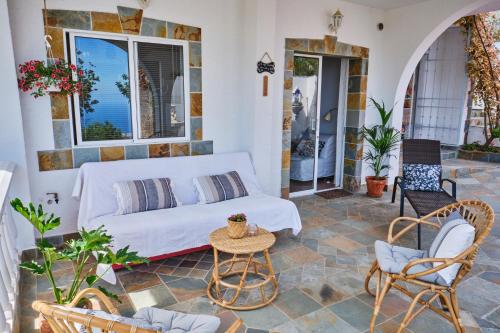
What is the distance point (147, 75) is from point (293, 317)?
2.94 m

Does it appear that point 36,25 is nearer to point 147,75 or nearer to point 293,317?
point 147,75

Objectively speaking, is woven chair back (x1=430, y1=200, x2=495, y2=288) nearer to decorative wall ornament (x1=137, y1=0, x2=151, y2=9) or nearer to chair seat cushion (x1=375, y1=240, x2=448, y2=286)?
chair seat cushion (x1=375, y1=240, x2=448, y2=286)

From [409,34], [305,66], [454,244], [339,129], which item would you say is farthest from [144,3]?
[409,34]

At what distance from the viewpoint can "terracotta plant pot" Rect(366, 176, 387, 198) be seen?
5.55 meters

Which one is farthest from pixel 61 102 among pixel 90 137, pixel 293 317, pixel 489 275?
pixel 489 275

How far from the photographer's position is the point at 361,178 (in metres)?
6.06

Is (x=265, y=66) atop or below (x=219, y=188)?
atop

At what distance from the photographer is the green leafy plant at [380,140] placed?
18.1 ft

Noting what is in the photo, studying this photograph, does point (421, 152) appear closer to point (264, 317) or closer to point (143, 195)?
point (264, 317)

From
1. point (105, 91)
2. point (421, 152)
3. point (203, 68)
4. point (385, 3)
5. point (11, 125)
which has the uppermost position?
point (385, 3)

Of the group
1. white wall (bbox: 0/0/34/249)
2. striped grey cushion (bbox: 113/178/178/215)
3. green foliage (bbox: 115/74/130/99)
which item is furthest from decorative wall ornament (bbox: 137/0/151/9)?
striped grey cushion (bbox: 113/178/178/215)

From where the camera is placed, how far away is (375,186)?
5.57 meters

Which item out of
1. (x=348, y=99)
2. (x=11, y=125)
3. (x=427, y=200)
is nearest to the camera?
(x=11, y=125)

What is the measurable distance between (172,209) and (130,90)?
1413 millimetres
